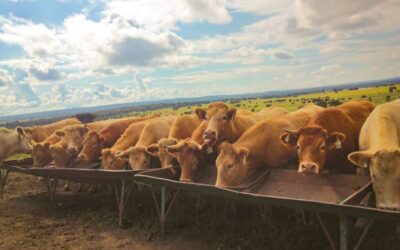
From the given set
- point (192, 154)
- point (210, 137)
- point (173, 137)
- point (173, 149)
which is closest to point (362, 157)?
point (210, 137)

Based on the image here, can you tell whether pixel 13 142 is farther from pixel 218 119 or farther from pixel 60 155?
pixel 218 119

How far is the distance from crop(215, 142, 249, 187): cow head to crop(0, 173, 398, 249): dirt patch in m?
1.19

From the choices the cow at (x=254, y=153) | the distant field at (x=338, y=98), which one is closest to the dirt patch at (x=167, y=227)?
the cow at (x=254, y=153)

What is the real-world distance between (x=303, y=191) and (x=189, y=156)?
11.0ft

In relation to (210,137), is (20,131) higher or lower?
lower

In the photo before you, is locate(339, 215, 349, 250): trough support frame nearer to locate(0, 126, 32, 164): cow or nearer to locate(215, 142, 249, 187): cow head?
locate(215, 142, 249, 187): cow head

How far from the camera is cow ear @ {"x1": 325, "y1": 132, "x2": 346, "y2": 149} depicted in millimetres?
8812

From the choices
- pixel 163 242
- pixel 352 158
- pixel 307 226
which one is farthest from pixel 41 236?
pixel 352 158

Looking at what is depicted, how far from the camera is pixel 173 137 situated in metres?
12.9

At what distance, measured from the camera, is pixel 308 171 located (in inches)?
332

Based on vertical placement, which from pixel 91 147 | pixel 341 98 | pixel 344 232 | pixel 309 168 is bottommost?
pixel 341 98

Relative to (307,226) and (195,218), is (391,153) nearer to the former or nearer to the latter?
(307,226)

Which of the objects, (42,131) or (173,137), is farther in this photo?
(42,131)

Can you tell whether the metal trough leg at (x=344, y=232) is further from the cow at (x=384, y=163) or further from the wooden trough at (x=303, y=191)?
the cow at (x=384, y=163)
